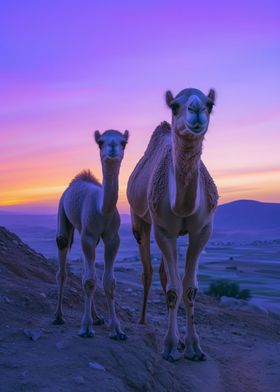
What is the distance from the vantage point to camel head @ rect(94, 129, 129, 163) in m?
6.40

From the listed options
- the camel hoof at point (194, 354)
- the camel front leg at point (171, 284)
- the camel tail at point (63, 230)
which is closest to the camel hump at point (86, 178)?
the camel tail at point (63, 230)

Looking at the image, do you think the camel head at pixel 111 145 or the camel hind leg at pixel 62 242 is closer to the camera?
the camel head at pixel 111 145

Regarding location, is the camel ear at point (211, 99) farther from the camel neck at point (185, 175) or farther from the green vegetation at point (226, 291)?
the green vegetation at point (226, 291)

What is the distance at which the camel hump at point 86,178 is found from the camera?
7830mm

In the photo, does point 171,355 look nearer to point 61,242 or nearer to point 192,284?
point 192,284

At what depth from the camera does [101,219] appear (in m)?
6.71

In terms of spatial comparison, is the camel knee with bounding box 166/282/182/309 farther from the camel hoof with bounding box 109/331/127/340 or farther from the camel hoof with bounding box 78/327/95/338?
the camel hoof with bounding box 78/327/95/338

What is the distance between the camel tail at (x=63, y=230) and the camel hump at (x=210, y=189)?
6.33ft

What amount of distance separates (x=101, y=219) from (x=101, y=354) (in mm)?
1632

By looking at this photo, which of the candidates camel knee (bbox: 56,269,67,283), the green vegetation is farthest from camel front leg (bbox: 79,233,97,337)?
the green vegetation

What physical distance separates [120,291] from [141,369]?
7745 millimetres

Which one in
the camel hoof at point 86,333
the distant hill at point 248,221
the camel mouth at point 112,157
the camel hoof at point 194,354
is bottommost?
the camel hoof at point 194,354

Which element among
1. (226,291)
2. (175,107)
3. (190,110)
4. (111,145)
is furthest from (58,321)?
(226,291)

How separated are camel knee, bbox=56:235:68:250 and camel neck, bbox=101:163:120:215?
3.93 ft
